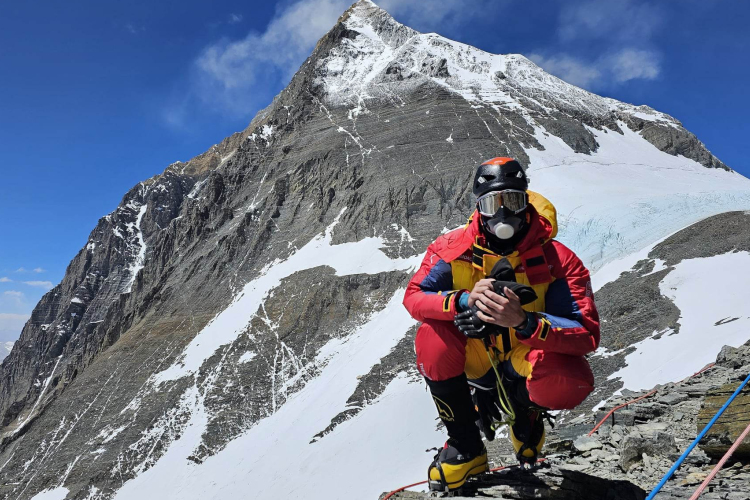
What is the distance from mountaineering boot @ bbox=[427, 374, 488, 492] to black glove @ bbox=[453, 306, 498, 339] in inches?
31.1

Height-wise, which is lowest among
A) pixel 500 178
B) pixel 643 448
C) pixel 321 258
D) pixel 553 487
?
pixel 553 487

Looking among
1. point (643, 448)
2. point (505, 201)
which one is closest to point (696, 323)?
point (643, 448)

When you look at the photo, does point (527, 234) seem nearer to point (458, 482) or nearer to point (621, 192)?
point (458, 482)

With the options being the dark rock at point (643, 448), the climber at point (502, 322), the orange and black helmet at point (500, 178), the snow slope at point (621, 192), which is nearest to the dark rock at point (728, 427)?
the dark rock at point (643, 448)

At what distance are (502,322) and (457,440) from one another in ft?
5.28

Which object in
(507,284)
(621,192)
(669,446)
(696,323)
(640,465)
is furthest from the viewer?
(621,192)

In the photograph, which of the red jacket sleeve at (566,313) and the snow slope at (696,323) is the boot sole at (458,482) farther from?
the snow slope at (696,323)

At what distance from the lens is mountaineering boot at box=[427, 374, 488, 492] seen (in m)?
4.27

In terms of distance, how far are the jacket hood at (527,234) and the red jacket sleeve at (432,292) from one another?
0.34ft

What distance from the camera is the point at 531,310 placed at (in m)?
3.99

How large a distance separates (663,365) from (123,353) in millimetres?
42572

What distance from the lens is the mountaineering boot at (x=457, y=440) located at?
4266 mm

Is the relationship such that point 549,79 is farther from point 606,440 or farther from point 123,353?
point 606,440

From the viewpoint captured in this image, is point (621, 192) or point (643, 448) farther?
point (621, 192)
